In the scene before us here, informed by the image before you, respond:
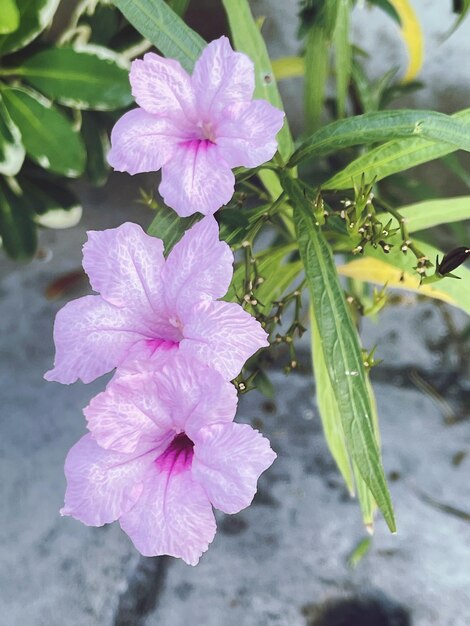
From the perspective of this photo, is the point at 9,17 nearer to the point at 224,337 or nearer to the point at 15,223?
the point at 15,223

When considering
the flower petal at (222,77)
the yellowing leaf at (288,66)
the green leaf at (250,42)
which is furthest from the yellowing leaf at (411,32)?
the flower petal at (222,77)

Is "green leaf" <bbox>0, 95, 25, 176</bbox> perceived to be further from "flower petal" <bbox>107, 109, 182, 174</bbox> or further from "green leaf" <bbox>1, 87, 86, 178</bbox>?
"flower petal" <bbox>107, 109, 182, 174</bbox>

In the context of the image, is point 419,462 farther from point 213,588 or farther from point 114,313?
point 114,313

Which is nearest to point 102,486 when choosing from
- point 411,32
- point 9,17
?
point 9,17

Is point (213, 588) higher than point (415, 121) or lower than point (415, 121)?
lower

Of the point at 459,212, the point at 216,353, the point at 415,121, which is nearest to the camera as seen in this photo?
the point at 216,353

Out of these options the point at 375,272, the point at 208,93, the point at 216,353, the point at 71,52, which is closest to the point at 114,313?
the point at 216,353

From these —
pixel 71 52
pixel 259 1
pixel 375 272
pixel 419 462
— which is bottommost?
pixel 419 462
